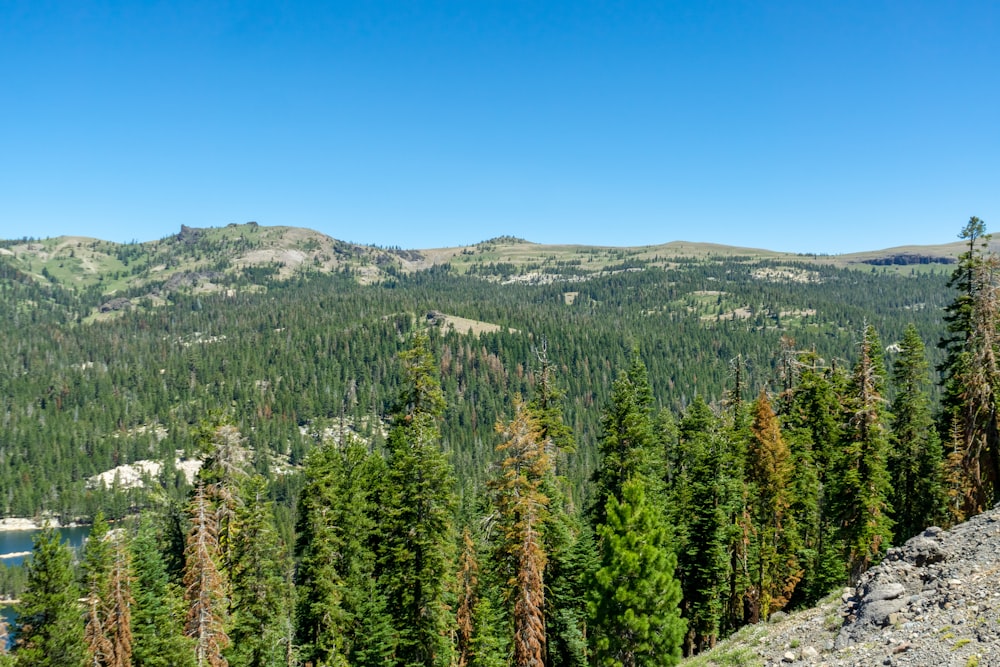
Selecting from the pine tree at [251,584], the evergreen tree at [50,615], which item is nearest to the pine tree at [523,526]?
the pine tree at [251,584]

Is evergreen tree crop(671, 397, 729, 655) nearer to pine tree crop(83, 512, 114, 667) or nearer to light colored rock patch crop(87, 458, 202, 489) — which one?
pine tree crop(83, 512, 114, 667)

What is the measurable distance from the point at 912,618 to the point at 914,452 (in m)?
34.2

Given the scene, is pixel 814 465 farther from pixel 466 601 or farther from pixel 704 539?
pixel 466 601

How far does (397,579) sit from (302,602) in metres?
7.90

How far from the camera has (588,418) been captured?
19600cm

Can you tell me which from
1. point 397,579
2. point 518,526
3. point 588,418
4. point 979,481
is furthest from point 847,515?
point 588,418

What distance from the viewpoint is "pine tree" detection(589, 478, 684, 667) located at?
25.1 meters

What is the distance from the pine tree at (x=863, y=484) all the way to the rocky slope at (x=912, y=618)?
503 inches

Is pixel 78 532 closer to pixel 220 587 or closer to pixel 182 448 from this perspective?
pixel 182 448

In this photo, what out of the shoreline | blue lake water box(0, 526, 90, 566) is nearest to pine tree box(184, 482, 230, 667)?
blue lake water box(0, 526, 90, 566)

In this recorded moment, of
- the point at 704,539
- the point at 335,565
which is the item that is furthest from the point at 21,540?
the point at 704,539

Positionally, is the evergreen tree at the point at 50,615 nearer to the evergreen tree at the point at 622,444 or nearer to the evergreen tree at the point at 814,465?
the evergreen tree at the point at 622,444

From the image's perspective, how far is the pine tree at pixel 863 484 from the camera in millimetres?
33562

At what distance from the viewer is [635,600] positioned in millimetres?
25000
